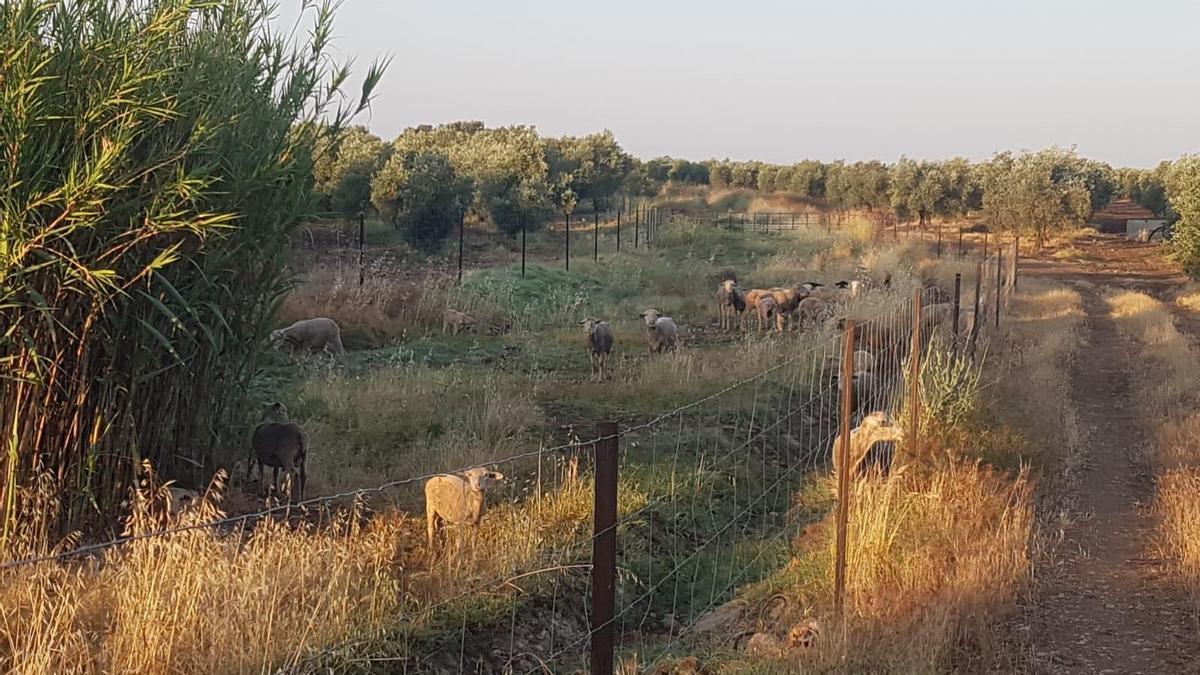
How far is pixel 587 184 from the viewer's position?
194ft

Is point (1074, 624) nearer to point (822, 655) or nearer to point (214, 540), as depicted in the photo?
point (822, 655)

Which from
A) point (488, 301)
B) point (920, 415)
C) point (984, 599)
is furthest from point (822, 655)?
point (488, 301)

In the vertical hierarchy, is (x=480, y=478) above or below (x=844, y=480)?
below

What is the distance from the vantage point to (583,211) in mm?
57438

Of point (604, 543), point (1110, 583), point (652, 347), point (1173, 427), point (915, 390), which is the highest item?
point (604, 543)

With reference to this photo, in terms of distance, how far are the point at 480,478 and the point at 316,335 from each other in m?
8.68

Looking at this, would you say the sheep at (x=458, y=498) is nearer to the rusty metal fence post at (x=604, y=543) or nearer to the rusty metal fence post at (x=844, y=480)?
the rusty metal fence post at (x=844, y=480)

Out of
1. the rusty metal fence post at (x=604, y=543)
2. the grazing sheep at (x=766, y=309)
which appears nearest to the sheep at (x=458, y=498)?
the rusty metal fence post at (x=604, y=543)

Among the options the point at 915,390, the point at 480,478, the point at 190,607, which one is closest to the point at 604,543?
the point at 190,607

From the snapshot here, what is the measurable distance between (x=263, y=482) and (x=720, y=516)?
3755mm

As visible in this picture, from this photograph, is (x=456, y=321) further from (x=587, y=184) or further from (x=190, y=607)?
(x=587, y=184)

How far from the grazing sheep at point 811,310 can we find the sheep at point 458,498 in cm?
1234

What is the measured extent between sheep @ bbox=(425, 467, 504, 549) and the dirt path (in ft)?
11.1

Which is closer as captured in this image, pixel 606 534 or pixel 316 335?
pixel 606 534
